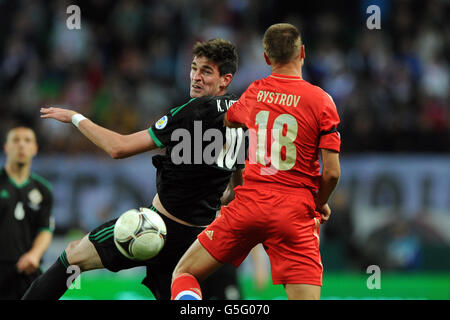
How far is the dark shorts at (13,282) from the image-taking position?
7.11 metres

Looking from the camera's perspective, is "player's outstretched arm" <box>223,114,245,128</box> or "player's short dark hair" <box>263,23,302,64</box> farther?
"player's outstretched arm" <box>223,114,245,128</box>

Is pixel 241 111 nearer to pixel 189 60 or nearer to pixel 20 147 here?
pixel 20 147

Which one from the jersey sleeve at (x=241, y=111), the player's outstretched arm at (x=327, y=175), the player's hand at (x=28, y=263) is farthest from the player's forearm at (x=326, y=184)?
the player's hand at (x=28, y=263)

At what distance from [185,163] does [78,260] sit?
43.5 inches

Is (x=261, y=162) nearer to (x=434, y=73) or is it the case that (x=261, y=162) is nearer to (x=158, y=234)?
(x=158, y=234)

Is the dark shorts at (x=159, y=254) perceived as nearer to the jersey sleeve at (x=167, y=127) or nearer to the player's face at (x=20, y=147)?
the jersey sleeve at (x=167, y=127)

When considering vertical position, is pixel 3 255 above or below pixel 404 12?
below

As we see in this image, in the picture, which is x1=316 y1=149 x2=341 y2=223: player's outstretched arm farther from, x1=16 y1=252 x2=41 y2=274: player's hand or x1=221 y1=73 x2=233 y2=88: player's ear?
x1=16 y1=252 x2=41 y2=274: player's hand

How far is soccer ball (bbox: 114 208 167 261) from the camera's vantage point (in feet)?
17.9

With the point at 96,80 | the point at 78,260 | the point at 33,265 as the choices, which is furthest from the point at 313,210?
the point at 96,80

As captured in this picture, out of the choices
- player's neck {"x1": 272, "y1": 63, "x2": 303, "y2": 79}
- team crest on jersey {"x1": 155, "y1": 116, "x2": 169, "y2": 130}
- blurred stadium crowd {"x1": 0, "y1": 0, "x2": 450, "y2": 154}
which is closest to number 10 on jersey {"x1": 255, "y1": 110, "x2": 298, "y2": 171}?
player's neck {"x1": 272, "y1": 63, "x2": 303, "y2": 79}

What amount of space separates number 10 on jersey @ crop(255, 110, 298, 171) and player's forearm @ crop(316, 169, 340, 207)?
246mm

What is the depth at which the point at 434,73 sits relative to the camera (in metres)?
13.5

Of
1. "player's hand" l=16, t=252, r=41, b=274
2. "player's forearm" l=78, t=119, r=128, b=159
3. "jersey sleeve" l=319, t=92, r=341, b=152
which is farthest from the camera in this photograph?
"player's hand" l=16, t=252, r=41, b=274
